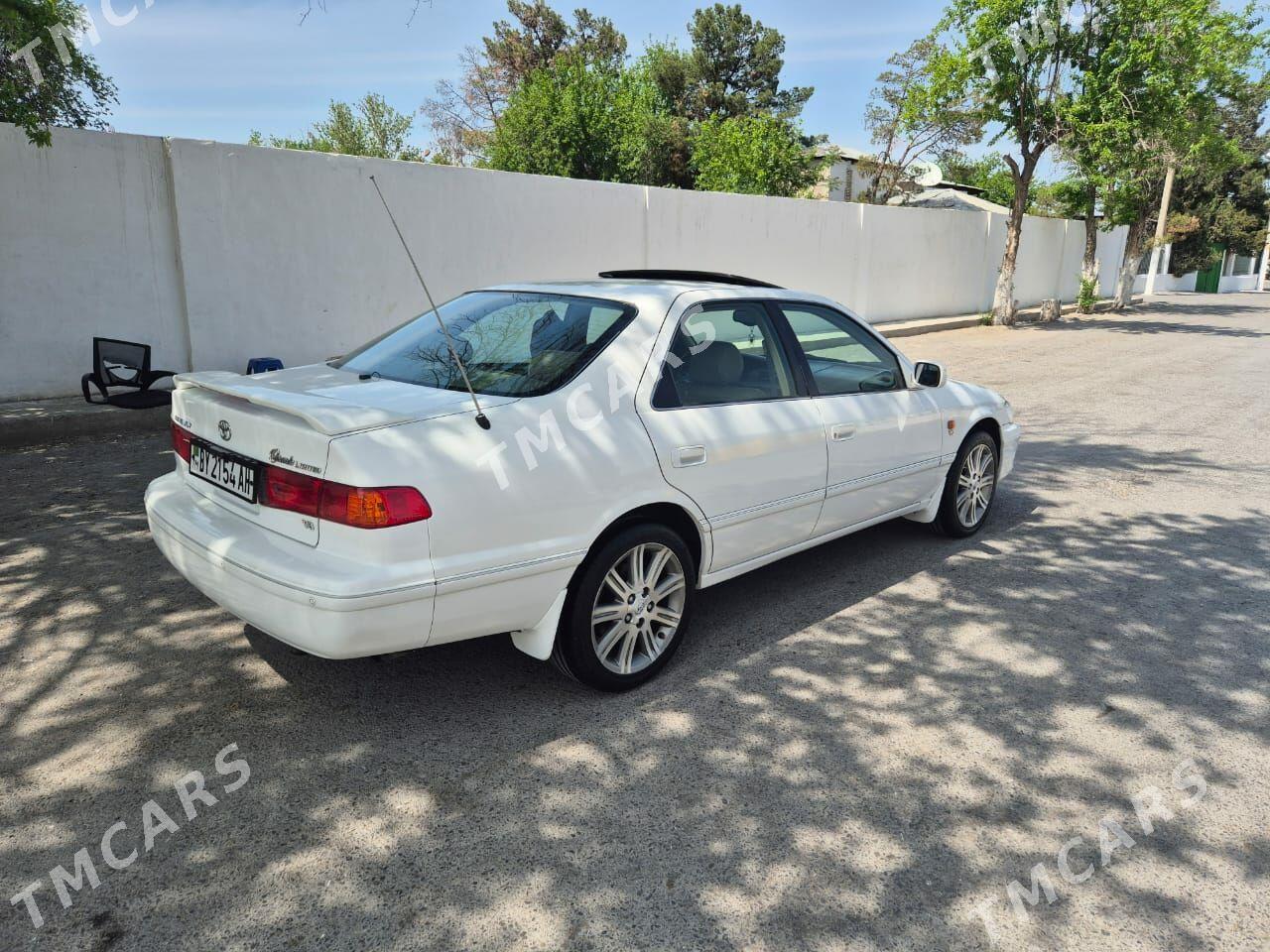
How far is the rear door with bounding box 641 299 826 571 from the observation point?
11.6ft

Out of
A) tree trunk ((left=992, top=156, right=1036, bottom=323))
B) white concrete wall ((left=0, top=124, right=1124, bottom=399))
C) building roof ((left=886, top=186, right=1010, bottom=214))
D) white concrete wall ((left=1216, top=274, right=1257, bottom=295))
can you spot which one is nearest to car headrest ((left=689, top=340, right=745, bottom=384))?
white concrete wall ((left=0, top=124, right=1124, bottom=399))

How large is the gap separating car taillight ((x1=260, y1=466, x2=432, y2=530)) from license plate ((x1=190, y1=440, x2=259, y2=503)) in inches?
13.9

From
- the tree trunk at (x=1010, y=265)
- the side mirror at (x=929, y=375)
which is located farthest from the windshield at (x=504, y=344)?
the tree trunk at (x=1010, y=265)

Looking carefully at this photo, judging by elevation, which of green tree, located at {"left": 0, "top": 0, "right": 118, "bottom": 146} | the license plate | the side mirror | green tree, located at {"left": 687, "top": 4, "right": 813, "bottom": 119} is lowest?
the license plate

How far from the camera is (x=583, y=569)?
3.23 metres

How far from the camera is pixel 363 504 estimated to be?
2.71 metres

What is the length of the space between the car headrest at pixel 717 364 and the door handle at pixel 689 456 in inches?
13.3

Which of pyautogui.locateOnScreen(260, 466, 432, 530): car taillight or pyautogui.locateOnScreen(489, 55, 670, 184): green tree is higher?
pyautogui.locateOnScreen(489, 55, 670, 184): green tree

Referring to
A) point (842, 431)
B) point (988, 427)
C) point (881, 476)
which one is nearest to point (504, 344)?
point (842, 431)

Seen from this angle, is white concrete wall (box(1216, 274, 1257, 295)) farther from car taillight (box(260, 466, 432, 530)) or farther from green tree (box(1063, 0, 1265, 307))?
car taillight (box(260, 466, 432, 530))

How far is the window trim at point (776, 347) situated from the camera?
139 inches

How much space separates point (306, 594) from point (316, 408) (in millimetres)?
637

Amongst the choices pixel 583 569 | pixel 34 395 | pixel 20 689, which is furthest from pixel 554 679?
pixel 34 395

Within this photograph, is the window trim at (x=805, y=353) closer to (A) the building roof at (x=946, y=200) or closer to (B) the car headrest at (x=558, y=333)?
(B) the car headrest at (x=558, y=333)
